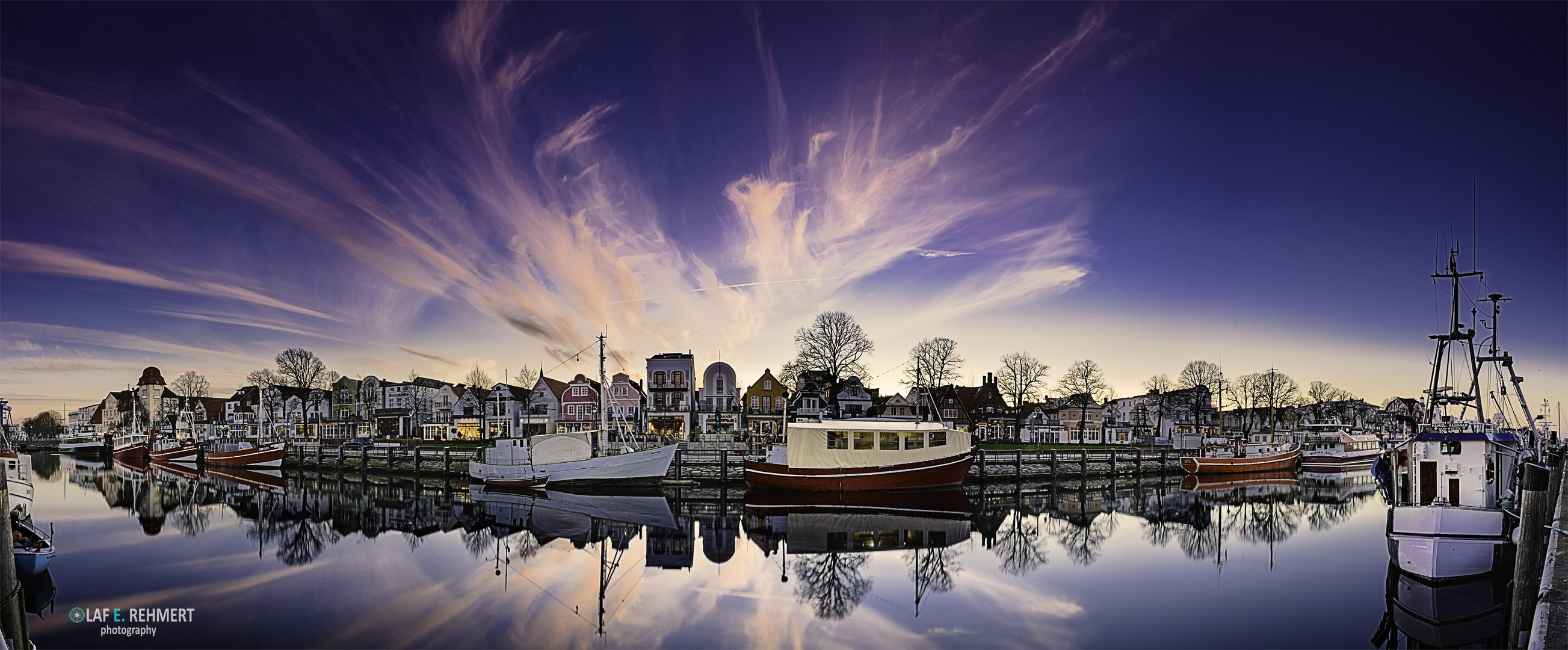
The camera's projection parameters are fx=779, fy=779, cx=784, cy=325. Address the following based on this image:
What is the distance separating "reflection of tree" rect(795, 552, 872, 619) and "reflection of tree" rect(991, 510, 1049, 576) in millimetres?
4068

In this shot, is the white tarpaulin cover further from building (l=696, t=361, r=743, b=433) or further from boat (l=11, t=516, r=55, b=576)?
building (l=696, t=361, r=743, b=433)

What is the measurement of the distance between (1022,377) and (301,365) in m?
75.2

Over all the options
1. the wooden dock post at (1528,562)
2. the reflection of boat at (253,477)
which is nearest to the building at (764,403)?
the reflection of boat at (253,477)

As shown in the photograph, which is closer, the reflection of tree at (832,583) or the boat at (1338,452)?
the reflection of tree at (832,583)

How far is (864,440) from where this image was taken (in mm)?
36906

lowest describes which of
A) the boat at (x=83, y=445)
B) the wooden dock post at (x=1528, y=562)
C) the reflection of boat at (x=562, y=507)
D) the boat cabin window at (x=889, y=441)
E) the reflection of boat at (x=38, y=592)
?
the boat at (x=83, y=445)

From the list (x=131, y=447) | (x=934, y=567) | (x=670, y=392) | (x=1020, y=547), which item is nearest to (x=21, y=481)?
(x=934, y=567)

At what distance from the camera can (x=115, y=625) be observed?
1580 cm

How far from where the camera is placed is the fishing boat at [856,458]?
120ft

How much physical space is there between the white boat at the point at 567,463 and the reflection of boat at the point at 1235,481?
29.0 m

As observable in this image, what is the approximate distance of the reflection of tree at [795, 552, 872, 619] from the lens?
17.3m

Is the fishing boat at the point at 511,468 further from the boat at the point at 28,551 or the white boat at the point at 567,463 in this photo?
the boat at the point at 28,551

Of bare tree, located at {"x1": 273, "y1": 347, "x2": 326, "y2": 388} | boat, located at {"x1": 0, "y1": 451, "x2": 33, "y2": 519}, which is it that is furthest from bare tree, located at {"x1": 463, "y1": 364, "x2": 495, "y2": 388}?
boat, located at {"x1": 0, "y1": 451, "x2": 33, "y2": 519}

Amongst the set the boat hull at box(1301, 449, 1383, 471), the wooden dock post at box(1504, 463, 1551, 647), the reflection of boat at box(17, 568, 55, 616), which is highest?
the wooden dock post at box(1504, 463, 1551, 647)
